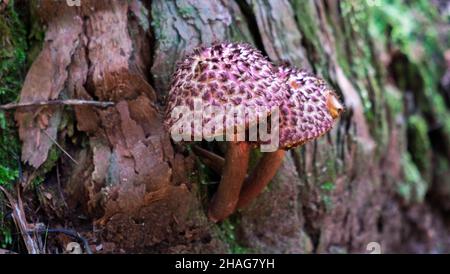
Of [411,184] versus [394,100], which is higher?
[394,100]

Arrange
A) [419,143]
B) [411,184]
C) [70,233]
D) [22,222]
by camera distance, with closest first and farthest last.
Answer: [22,222], [70,233], [411,184], [419,143]

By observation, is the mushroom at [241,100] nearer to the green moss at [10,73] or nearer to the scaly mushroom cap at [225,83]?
the scaly mushroom cap at [225,83]

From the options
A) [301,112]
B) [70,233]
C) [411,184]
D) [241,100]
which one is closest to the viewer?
[241,100]

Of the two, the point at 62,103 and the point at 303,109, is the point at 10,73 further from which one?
the point at 303,109

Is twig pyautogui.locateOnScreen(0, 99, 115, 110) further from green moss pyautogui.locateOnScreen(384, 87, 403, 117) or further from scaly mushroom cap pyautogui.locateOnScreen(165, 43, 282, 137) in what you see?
green moss pyautogui.locateOnScreen(384, 87, 403, 117)

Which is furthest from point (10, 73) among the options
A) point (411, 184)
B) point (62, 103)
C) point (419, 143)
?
point (419, 143)

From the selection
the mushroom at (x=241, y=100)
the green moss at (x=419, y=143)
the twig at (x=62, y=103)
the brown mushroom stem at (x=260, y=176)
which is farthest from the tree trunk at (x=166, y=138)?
the green moss at (x=419, y=143)

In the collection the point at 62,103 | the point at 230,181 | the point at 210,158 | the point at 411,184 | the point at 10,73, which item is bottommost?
the point at 411,184
